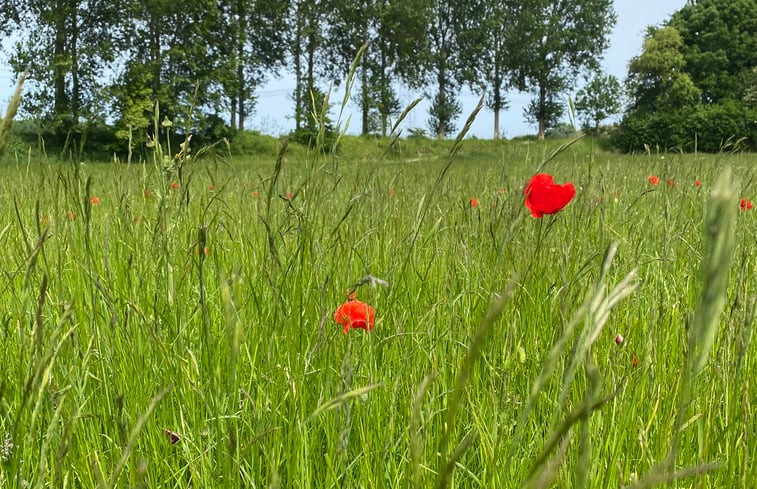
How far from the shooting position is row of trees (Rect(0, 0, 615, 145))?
17828 millimetres

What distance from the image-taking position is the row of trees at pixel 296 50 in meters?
17.8

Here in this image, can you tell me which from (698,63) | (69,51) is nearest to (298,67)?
(69,51)

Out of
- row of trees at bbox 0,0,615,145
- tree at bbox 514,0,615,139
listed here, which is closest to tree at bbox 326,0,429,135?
row of trees at bbox 0,0,615,145

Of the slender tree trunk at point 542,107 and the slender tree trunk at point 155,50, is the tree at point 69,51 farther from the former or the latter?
the slender tree trunk at point 542,107

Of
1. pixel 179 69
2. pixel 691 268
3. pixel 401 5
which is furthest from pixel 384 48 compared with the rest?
pixel 691 268

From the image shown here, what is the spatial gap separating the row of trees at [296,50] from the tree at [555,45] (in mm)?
60

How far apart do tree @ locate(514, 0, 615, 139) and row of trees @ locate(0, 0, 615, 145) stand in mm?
60

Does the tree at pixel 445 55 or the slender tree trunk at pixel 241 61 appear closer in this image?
the slender tree trunk at pixel 241 61

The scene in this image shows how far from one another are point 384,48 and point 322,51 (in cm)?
303

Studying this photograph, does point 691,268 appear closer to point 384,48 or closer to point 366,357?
point 366,357

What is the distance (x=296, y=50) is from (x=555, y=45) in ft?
51.1

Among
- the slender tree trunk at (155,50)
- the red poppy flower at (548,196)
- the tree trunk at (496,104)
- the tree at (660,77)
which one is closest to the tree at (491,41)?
the tree trunk at (496,104)

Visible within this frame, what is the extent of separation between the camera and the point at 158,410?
95cm

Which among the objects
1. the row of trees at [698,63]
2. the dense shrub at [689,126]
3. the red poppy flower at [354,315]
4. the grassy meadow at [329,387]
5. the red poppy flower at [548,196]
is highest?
the row of trees at [698,63]
